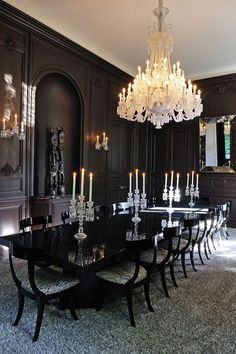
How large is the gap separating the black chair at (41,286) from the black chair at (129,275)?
0.29 meters

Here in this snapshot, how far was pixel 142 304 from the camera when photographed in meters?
2.77

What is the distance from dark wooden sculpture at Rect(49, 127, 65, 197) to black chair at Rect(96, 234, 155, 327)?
267 centimetres

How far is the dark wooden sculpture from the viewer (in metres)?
5.05

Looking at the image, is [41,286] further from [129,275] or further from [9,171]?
[9,171]

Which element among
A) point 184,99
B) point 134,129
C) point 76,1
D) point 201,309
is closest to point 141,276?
point 201,309

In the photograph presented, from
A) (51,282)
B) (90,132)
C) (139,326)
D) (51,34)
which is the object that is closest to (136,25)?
(51,34)

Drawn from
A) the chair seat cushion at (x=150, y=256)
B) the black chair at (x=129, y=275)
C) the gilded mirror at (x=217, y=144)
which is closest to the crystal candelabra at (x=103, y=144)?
the gilded mirror at (x=217, y=144)

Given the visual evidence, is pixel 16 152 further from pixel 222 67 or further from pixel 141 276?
pixel 222 67

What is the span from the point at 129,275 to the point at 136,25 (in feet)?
13.7

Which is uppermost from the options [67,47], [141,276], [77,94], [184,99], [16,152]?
[67,47]

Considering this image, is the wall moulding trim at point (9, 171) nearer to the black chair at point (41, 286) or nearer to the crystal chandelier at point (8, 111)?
the crystal chandelier at point (8, 111)

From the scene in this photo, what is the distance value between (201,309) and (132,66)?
573cm

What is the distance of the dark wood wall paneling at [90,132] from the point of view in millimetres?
4301

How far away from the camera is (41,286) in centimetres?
227
